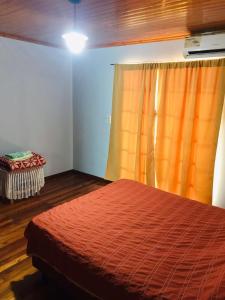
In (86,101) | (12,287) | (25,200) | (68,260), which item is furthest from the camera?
(86,101)

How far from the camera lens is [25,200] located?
12.1 ft

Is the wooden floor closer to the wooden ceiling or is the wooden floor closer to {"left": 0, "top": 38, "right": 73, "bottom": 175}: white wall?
{"left": 0, "top": 38, "right": 73, "bottom": 175}: white wall

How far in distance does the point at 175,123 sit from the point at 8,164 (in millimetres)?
2455

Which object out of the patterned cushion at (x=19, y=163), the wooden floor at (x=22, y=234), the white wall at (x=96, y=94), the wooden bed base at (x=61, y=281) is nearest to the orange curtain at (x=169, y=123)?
the white wall at (x=96, y=94)

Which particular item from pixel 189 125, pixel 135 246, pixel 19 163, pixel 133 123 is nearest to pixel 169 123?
pixel 189 125

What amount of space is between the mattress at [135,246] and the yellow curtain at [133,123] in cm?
126

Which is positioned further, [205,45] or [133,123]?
[133,123]

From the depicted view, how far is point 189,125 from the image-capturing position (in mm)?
3170

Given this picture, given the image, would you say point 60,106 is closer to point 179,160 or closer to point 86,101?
point 86,101

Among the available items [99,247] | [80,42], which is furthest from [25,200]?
[80,42]

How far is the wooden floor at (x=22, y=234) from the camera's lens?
6.54 ft

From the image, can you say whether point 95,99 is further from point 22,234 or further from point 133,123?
point 22,234

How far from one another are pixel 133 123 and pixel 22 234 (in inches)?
88.3

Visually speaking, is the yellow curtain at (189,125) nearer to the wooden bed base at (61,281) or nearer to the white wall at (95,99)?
the white wall at (95,99)
